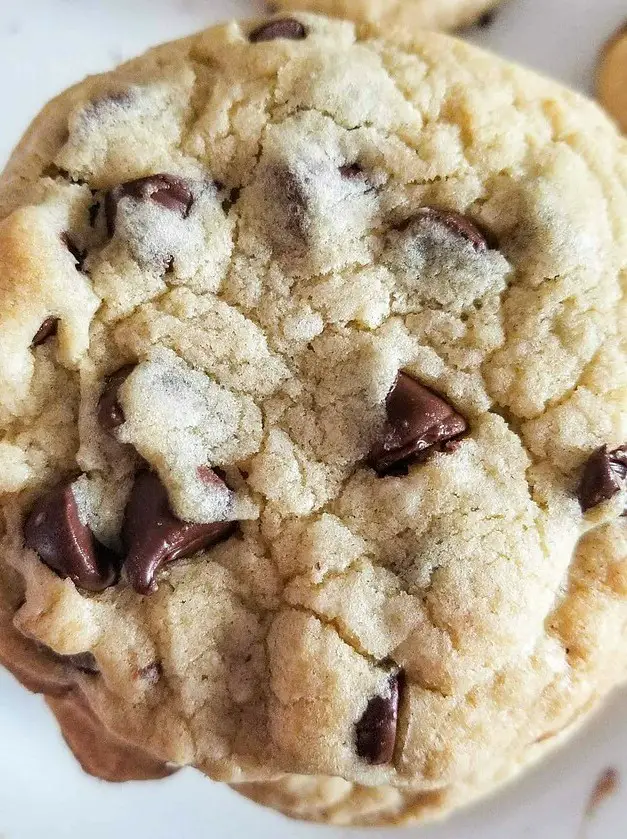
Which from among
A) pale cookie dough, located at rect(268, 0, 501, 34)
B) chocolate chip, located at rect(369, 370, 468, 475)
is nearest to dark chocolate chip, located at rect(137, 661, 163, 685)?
chocolate chip, located at rect(369, 370, 468, 475)

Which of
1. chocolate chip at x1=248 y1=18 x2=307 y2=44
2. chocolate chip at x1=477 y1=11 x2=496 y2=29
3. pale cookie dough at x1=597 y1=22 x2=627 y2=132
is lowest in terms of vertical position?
chocolate chip at x1=248 y1=18 x2=307 y2=44

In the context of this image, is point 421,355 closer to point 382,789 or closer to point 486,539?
point 486,539

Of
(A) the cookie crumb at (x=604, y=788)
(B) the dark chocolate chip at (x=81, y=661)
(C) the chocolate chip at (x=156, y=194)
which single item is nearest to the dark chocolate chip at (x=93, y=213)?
(C) the chocolate chip at (x=156, y=194)

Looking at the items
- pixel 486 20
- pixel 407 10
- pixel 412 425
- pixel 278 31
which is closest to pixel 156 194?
pixel 278 31

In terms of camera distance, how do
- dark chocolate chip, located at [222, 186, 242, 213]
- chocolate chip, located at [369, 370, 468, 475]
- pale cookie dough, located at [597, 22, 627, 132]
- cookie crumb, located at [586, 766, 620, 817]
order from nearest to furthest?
chocolate chip, located at [369, 370, 468, 475]
dark chocolate chip, located at [222, 186, 242, 213]
cookie crumb, located at [586, 766, 620, 817]
pale cookie dough, located at [597, 22, 627, 132]

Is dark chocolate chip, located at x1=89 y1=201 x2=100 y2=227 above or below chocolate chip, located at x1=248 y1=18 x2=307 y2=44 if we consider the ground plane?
below

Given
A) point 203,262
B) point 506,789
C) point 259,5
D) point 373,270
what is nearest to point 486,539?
point 373,270

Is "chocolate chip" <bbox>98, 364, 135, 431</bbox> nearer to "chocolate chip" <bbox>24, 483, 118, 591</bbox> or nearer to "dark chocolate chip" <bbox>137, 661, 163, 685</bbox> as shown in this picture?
"chocolate chip" <bbox>24, 483, 118, 591</bbox>

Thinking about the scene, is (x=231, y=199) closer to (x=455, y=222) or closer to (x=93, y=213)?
(x=93, y=213)
